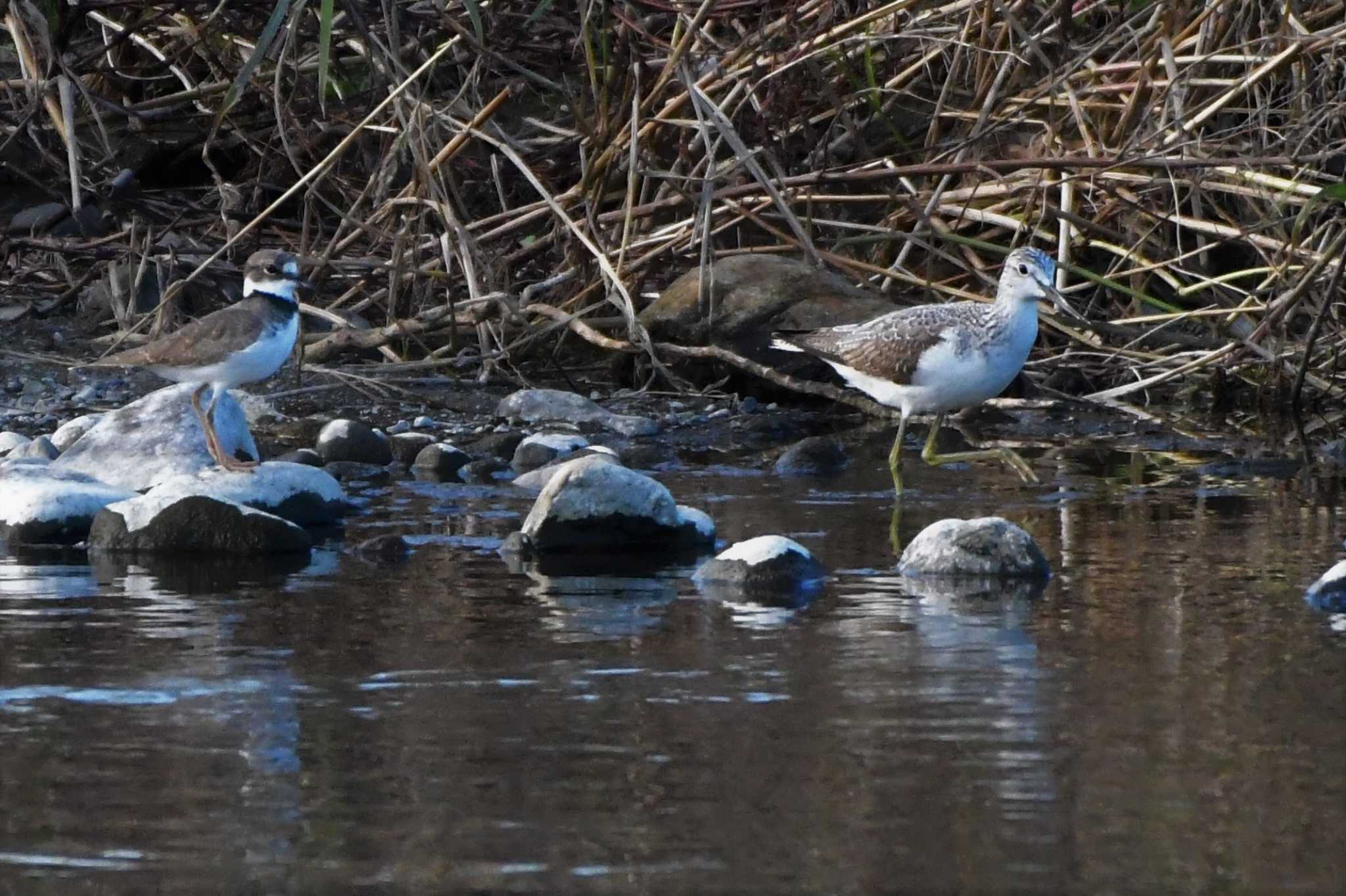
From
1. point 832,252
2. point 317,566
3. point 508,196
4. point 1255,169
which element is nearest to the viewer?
point 317,566

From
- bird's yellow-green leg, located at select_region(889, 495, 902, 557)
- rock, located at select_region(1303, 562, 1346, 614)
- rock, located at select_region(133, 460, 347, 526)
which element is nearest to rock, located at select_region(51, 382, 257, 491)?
rock, located at select_region(133, 460, 347, 526)

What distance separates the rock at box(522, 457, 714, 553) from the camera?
6.83 m

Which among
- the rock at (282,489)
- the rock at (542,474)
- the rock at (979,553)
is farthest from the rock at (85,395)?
the rock at (979,553)

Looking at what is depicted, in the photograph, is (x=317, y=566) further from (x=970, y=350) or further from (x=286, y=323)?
(x=970, y=350)

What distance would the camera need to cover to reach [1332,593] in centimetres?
573

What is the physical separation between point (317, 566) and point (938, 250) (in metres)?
5.39

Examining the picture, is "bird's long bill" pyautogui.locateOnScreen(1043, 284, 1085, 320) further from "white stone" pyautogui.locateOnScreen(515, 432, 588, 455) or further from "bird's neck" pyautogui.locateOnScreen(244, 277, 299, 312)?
"bird's neck" pyautogui.locateOnScreen(244, 277, 299, 312)

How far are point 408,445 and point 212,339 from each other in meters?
1.59

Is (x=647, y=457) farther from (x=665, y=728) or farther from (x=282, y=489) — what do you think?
(x=665, y=728)

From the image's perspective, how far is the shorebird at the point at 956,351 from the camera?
28.8 feet

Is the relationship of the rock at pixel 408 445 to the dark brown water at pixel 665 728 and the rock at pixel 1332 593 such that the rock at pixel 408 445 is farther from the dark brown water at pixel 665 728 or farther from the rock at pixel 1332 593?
the rock at pixel 1332 593

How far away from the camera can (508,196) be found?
12.2 meters

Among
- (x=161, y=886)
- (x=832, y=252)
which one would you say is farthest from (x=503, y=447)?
(x=161, y=886)

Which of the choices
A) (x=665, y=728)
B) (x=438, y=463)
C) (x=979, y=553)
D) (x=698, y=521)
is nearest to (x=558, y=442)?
(x=438, y=463)
